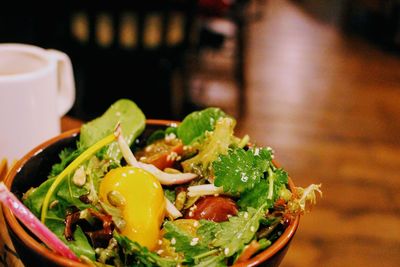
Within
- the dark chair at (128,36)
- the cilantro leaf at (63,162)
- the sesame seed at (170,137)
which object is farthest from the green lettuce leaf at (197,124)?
the dark chair at (128,36)

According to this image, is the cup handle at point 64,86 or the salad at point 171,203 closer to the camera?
the salad at point 171,203

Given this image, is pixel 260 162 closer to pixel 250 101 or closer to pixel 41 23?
pixel 41 23

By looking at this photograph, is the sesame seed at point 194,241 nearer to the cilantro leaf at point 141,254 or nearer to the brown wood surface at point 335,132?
the cilantro leaf at point 141,254

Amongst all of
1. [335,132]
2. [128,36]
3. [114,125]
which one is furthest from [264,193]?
[335,132]

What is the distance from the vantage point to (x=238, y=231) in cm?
48

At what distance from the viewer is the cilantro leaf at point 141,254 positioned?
450mm

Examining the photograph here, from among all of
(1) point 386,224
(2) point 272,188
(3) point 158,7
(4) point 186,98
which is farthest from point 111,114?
(4) point 186,98

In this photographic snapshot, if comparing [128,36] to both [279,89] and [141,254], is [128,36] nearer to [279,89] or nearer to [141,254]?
[141,254]

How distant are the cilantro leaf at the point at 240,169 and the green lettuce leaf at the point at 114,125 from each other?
0.15 meters

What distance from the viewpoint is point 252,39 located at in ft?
15.8

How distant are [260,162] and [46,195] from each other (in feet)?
0.72

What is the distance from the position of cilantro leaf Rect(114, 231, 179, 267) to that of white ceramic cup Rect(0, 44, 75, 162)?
0.37 metres

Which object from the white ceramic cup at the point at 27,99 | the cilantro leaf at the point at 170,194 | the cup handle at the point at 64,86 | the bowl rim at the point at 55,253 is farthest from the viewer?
the cup handle at the point at 64,86

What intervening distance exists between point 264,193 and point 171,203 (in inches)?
3.9
